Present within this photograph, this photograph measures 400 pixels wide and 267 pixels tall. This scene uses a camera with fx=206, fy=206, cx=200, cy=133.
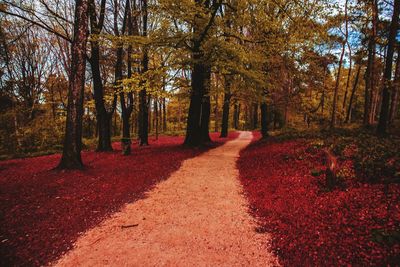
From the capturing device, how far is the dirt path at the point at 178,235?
363 cm

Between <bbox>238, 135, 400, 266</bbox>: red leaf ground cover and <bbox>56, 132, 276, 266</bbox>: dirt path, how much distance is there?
459 mm

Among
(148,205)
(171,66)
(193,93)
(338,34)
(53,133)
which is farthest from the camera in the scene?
(338,34)

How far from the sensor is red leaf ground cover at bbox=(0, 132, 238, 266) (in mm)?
3926

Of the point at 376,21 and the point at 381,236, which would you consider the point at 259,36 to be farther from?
the point at 381,236

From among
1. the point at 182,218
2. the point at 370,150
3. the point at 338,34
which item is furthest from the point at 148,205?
the point at 338,34

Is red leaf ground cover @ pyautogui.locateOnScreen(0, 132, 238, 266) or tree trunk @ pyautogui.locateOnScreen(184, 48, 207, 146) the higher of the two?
tree trunk @ pyautogui.locateOnScreen(184, 48, 207, 146)

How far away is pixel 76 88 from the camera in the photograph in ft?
27.2

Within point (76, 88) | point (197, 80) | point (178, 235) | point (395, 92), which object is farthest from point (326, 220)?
point (395, 92)

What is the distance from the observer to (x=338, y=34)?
1825 cm

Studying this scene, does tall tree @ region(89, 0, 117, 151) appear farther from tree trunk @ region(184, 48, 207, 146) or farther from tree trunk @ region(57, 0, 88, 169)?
tree trunk @ region(184, 48, 207, 146)

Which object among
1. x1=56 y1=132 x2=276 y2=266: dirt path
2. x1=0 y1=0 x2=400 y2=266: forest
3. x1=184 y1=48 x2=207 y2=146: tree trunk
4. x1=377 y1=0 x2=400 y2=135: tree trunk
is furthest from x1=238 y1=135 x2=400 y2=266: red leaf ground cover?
x1=184 y1=48 x2=207 y2=146: tree trunk

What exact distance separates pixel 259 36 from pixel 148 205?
11.2m

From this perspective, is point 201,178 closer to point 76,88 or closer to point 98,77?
point 76,88

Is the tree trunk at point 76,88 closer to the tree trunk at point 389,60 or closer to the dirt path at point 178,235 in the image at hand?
the dirt path at point 178,235
